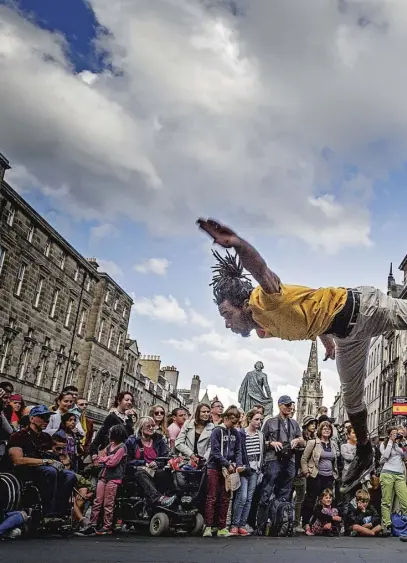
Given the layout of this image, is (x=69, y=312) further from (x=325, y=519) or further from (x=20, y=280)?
(x=325, y=519)

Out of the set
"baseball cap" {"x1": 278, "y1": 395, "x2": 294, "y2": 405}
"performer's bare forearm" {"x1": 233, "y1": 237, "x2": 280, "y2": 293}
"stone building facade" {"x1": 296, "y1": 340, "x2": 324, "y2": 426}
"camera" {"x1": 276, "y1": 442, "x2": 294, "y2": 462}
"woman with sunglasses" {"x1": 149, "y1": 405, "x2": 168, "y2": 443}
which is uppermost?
"stone building facade" {"x1": 296, "y1": 340, "x2": 324, "y2": 426}

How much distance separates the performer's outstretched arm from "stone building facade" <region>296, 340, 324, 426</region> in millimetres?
107917

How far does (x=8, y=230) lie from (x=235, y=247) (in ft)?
97.8

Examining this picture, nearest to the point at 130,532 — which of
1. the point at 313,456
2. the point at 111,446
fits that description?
the point at 111,446

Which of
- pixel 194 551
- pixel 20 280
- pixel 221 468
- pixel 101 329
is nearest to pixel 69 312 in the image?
pixel 101 329

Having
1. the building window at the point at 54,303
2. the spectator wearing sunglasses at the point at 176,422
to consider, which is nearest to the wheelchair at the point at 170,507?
the spectator wearing sunglasses at the point at 176,422

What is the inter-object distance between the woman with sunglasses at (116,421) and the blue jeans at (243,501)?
191cm

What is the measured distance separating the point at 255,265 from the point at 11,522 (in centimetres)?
401

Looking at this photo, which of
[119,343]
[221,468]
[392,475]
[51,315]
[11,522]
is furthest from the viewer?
[119,343]

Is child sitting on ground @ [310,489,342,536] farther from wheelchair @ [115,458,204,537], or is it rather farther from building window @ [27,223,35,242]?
building window @ [27,223,35,242]

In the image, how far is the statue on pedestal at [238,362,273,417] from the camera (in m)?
15.2

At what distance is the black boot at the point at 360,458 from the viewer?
244 inches

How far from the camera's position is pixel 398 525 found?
9523mm

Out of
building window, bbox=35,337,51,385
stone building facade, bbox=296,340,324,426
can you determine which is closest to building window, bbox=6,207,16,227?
building window, bbox=35,337,51,385
